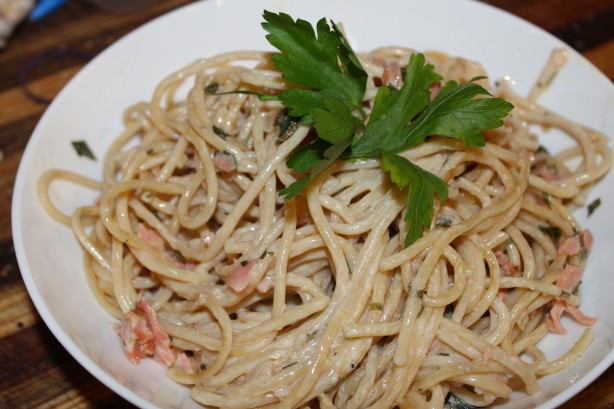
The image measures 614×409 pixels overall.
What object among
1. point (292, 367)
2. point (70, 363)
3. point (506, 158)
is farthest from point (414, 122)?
point (70, 363)

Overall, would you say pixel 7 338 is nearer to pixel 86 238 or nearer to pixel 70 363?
pixel 70 363

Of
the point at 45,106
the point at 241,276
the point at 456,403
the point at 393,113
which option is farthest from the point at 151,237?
the point at 45,106

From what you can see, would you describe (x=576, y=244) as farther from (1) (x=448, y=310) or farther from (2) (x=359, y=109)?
(2) (x=359, y=109)

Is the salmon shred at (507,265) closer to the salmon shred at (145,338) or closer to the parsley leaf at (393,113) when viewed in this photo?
the parsley leaf at (393,113)

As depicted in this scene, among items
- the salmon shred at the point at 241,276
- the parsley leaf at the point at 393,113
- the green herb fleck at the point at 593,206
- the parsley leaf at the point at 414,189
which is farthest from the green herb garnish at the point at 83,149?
the green herb fleck at the point at 593,206

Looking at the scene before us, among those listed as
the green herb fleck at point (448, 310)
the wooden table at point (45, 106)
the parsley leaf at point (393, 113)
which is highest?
Result: the parsley leaf at point (393, 113)

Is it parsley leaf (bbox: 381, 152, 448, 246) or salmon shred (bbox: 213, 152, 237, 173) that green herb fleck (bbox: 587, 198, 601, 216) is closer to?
parsley leaf (bbox: 381, 152, 448, 246)

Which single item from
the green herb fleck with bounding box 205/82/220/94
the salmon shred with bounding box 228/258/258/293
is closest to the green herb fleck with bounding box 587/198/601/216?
the salmon shred with bounding box 228/258/258/293
